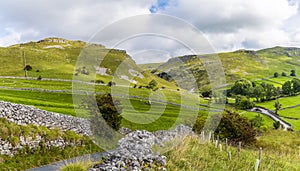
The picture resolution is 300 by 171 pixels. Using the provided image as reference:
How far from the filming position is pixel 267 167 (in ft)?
48.9

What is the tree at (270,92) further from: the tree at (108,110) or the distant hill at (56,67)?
the tree at (108,110)

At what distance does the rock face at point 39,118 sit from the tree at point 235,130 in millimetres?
16946

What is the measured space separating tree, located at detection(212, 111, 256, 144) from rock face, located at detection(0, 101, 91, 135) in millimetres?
16946

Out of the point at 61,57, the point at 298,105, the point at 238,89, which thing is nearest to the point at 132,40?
the point at 61,57

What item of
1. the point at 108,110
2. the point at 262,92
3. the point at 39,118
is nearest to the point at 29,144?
the point at 39,118

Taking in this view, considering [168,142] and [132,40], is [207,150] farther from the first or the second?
[132,40]

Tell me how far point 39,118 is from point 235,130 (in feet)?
76.0

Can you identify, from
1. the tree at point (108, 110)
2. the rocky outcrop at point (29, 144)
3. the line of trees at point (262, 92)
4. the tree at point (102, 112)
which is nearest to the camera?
the rocky outcrop at point (29, 144)

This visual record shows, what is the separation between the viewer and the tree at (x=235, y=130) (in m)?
29.8

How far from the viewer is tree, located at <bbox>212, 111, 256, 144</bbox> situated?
2981cm

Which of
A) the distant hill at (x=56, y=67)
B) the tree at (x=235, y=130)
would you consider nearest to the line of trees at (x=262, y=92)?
the distant hill at (x=56, y=67)

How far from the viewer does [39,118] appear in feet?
111

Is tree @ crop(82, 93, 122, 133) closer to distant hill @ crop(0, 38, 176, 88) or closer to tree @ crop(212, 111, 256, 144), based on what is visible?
tree @ crop(212, 111, 256, 144)

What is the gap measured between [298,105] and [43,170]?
130627mm
